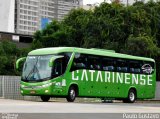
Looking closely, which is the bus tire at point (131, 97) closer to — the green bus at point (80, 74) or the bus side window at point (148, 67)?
the green bus at point (80, 74)

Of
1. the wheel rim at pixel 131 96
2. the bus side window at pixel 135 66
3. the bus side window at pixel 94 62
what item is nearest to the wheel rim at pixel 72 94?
the bus side window at pixel 94 62

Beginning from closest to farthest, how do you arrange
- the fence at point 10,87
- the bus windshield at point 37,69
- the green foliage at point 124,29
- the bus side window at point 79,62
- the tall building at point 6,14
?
the bus windshield at point 37,69 < the bus side window at point 79,62 < the fence at point 10,87 < the green foliage at point 124,29 < the tall building at point 6,14

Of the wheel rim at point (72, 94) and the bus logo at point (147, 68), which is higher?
the bus logo at point (147, 68)

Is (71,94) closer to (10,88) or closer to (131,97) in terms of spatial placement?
(131,97)

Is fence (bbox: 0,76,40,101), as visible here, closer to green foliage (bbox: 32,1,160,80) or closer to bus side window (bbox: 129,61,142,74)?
bus side window (bbox: 129,61,142,74)

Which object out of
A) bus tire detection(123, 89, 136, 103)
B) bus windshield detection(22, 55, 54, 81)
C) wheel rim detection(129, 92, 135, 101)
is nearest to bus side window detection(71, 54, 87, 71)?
bus windshield detection(22, 55, 54, 81)

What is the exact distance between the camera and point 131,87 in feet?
122

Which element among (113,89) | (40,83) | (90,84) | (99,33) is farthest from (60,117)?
(99,33)

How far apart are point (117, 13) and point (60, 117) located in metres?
41.7

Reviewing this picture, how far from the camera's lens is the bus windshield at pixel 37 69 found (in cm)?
2955

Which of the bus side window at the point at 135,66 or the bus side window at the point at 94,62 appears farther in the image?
the bus side window at the point at 135,66

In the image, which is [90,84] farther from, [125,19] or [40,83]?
[125,19]

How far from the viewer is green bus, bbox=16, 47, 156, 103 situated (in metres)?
29.7

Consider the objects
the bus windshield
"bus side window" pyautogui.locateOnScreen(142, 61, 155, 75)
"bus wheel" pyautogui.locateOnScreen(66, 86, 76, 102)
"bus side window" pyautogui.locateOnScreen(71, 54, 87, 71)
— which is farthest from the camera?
"bus side window" pyautogui.locateOnScreen(142, 61, 155, 75)
